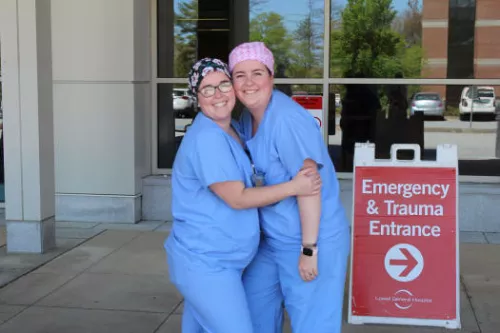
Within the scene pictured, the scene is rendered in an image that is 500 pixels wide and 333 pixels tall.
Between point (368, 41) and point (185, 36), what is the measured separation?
81.5 inches

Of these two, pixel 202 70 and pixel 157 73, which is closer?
pixel 202 70

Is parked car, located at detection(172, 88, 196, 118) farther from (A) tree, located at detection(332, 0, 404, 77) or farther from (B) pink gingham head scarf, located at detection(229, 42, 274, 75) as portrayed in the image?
(B) pink gingham head scarf, located at detection(229, 42, 274, 75)

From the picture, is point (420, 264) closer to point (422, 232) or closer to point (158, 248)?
point (422, 232)

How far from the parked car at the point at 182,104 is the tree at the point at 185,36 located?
0.20 metres

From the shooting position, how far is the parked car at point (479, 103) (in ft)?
24.7

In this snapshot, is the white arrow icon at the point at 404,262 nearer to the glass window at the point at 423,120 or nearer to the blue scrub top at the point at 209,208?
the blue scrub top at the point at 209,208

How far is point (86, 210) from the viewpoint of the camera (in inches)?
304

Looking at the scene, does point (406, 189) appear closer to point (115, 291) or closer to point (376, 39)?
point (115, 291)

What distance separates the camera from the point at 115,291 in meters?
5.30

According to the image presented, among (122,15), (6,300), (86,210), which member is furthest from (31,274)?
(122,15)

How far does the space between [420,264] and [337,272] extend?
1.55 m

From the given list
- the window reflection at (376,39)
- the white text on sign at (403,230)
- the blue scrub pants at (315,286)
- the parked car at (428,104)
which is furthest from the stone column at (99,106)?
the blue scrub pants at (315,286)

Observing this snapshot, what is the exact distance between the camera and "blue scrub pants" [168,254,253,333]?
2.85 metres

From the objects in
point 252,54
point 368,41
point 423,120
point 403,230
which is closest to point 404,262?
point 403,230
